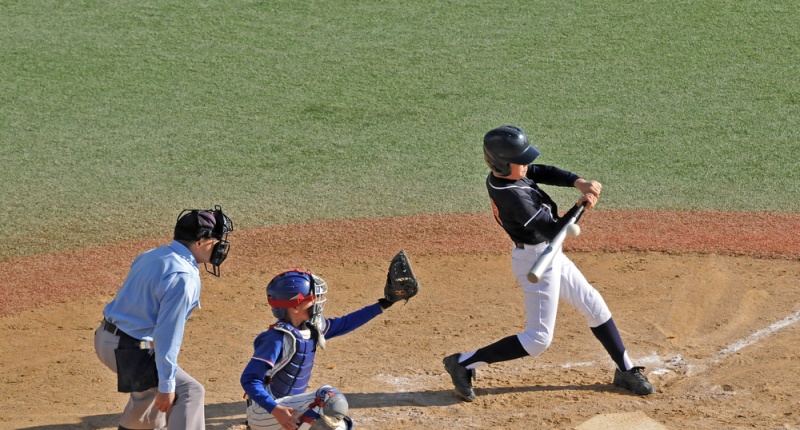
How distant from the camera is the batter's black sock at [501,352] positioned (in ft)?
17.6

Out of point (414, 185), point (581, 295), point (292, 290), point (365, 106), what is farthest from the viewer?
point (365, 106)

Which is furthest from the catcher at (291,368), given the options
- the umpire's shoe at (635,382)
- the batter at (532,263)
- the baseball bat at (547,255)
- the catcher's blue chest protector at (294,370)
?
the umpire's shoe at (635,382)

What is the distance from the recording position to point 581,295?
5.37m

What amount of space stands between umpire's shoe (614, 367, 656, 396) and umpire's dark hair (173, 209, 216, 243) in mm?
2571

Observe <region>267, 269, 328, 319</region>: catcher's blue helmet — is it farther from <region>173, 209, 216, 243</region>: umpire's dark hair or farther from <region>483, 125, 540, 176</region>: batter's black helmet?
<region>483, 125, 540, 176</region>: batter's black helmet

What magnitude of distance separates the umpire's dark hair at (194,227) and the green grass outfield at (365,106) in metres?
3.95

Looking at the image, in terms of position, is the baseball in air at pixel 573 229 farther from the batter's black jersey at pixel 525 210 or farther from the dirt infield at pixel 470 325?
the dirt infield at pixel 470 325

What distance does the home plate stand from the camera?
5.06 metres

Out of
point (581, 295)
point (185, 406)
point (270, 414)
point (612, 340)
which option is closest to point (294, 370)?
point (270, 414)

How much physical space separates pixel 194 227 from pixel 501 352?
77.5 inches

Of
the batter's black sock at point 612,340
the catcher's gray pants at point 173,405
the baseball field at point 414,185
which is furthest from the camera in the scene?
the baseball field at point 414,185

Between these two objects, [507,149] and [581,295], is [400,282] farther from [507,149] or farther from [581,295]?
[581,295]

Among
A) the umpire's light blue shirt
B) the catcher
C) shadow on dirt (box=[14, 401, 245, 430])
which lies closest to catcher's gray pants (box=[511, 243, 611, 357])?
the catcher

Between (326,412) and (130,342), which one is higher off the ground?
(130,342)
